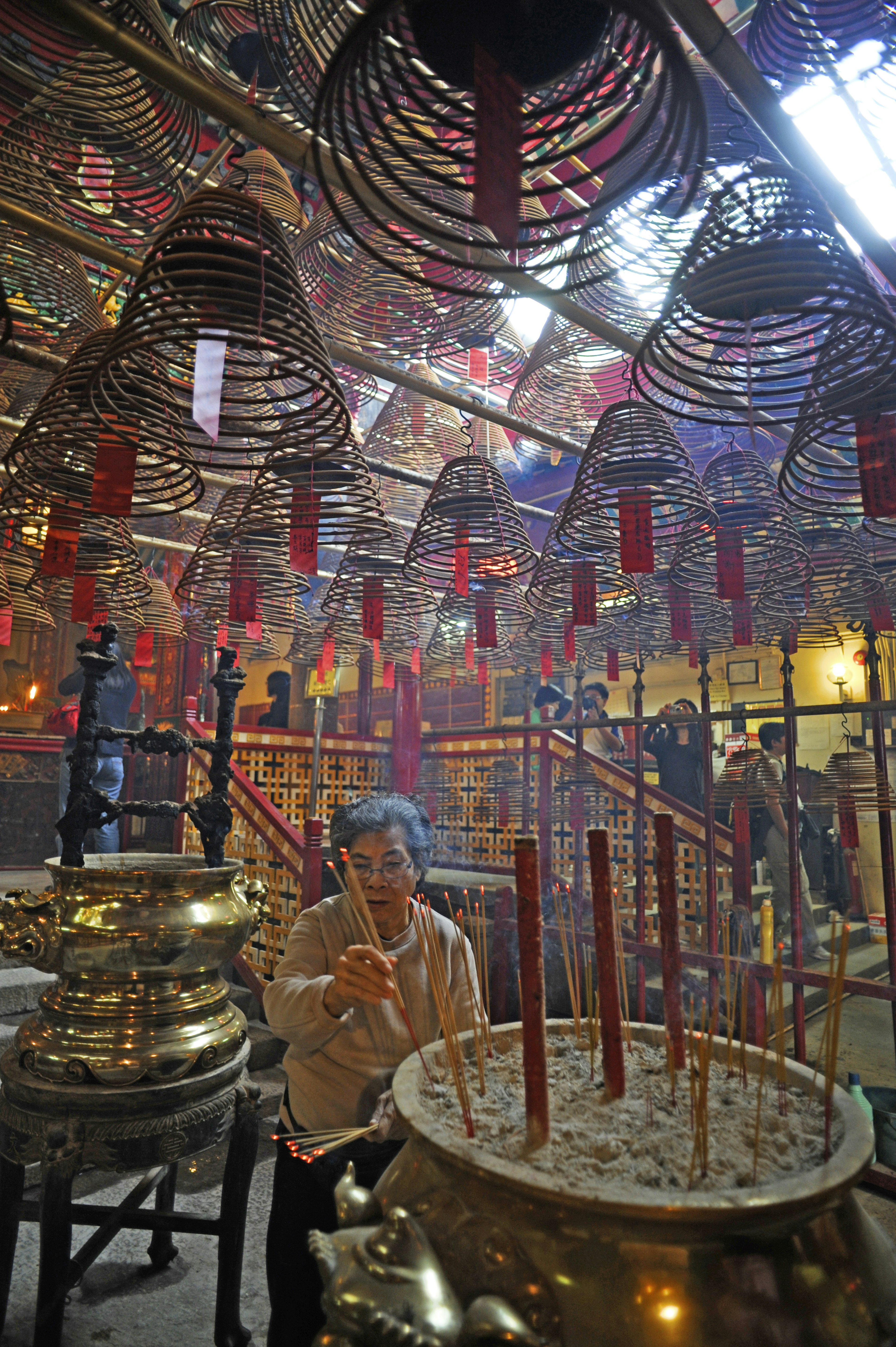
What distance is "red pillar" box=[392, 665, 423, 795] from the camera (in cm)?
675

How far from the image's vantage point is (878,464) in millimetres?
1803

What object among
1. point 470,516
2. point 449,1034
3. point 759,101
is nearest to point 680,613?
point 470,516

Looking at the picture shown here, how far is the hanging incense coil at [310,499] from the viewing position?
6.48ft

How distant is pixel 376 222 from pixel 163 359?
79 cm

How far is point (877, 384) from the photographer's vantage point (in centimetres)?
167

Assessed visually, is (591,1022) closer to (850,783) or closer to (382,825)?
(382,825)

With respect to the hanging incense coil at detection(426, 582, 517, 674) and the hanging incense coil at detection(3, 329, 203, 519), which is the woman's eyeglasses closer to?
the hanging incense coil at detection(3, 329, 203, 519)

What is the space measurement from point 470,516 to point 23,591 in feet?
7.62

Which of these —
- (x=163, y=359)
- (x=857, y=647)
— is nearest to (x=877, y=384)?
(x=163, y=359)

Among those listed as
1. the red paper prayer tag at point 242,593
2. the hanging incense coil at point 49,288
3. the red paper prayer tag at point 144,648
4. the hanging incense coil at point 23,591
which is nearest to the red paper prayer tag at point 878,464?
the red paper prayer tag at point 242,593

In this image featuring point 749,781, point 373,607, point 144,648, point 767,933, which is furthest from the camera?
point 144,648

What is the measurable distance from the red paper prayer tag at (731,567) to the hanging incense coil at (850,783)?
155 cm

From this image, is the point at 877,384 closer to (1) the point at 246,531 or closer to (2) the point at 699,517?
(2) the point at 699,517

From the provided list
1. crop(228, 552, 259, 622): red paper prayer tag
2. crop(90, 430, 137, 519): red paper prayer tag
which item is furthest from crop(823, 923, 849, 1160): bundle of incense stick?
crop(228, 552, 259, 622): red paper prayer tag
